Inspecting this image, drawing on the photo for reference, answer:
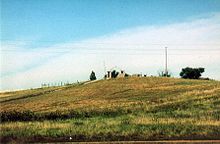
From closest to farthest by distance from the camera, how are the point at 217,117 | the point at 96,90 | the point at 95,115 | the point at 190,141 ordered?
1. the point at 190,141
2. the point at 217,117
3. the point at 95,115
4. the point at 96,90

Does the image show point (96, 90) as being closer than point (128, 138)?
No

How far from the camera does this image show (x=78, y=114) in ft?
122

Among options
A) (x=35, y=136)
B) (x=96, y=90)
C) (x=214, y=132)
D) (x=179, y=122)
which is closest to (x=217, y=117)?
(x=179, y=122)

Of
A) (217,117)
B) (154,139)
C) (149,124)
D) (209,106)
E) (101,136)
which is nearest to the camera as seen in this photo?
(154,139)

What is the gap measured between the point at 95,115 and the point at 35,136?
1345 centimetres

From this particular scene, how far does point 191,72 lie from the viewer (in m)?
134

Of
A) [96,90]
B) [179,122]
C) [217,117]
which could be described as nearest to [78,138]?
[179,122]

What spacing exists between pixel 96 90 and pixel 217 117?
51.3 meters

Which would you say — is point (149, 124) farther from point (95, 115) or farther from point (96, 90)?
point (96, 90)

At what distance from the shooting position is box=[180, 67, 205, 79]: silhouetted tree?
13300 cm

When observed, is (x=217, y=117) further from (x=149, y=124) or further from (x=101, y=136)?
(x=101, y=136)

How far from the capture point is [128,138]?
2209 centimetres

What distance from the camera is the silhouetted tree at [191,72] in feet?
436

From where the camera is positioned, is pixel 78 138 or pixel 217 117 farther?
pixel 217 117
